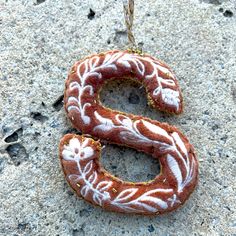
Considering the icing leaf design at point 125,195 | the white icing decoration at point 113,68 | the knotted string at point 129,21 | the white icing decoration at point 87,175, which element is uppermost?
the knotted string at point 129,21

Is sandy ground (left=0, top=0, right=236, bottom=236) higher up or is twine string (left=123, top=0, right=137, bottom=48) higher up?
twine string (left=123, top=0, right=137, bottom=48)

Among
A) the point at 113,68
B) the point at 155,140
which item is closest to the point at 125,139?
the point at 155,140

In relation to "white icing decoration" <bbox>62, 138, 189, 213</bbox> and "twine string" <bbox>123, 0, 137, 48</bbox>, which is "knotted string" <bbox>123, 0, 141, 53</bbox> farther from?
"white icing decoration" <bbox>62, 138, 189, 213</bbox>

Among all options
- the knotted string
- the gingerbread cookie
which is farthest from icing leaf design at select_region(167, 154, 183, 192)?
the knotted string

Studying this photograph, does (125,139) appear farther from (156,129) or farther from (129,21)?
(129,21)

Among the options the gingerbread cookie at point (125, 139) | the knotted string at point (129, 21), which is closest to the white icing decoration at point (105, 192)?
the gingerbread cookie at point (125, 139)

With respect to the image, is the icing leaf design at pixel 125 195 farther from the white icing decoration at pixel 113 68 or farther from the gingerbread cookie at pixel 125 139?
the white icing decoration at pixel 113 68
